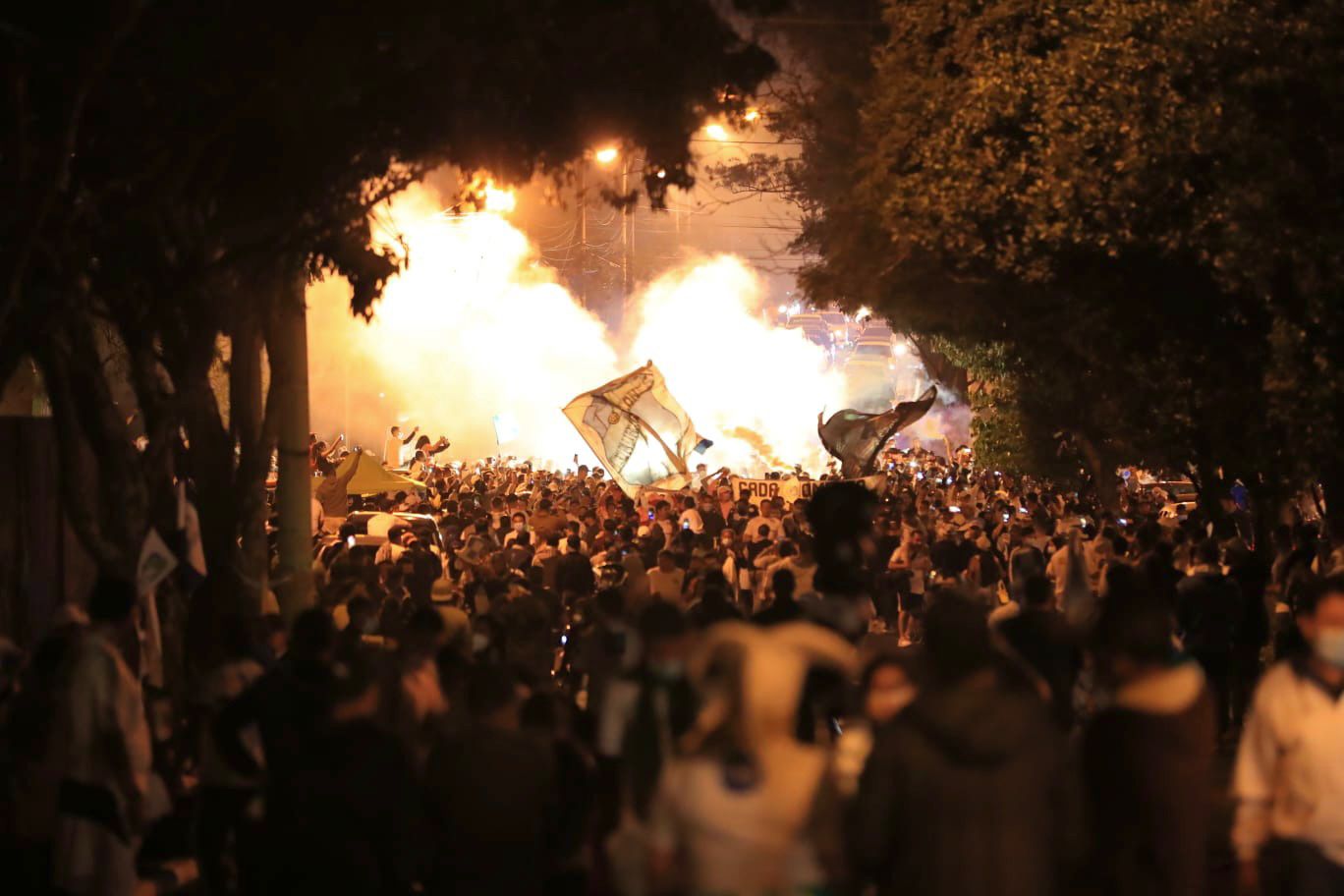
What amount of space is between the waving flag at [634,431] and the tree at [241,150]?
41.2 ft

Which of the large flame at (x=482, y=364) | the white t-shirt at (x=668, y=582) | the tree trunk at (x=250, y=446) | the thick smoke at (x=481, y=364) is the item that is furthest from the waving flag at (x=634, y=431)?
the large flame at (x=482, y=364)

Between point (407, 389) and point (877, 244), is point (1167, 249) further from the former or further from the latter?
point (407, 389)

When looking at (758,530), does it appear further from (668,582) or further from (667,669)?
(667,669)

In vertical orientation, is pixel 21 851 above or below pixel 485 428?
below

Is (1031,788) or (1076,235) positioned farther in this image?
(1076,235)

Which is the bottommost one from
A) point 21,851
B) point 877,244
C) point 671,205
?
point 21,851

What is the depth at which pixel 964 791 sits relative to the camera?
4.69 meters

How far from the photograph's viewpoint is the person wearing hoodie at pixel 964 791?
4688 mm

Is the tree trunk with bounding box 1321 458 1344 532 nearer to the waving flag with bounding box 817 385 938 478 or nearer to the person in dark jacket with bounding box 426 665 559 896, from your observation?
the waving flag with bounding box 817 385 938 478

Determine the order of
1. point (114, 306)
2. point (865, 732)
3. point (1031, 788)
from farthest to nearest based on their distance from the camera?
point (114, 306), point (865, 732), point (1031, 788)

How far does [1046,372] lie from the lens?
2305 cm

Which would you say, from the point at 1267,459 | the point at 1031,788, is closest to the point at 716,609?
the point at 1031,788

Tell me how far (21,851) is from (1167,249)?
11.3 m

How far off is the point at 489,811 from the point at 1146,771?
206cm
